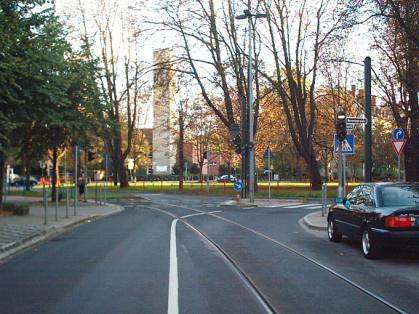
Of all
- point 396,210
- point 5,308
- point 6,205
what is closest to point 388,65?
point 6,205

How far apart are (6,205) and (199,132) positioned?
143ft

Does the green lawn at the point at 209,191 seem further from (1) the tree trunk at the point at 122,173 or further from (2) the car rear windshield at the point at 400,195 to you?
(2) the car rear windshield at the point at 400,195

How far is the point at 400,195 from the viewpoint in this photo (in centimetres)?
1086

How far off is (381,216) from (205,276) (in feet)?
11.9

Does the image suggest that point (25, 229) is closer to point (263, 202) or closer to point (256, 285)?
point (256, 285)

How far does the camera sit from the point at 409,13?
1691cm

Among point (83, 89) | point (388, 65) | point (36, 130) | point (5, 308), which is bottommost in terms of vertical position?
point (5, 308)

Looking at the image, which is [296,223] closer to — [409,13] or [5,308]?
[409,13]

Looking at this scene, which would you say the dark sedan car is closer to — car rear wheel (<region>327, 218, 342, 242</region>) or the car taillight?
the car taillight

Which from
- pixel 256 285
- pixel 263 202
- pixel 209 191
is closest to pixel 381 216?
pixel 256 285

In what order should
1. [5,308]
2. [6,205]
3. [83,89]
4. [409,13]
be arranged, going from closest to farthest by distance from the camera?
[5,308] → [409,13] → [6,205] → [83,89]

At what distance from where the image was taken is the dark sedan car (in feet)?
33.1

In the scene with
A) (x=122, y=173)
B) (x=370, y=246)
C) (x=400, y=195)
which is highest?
(x=122, y=173)

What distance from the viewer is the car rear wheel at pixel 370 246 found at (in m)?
10.5
